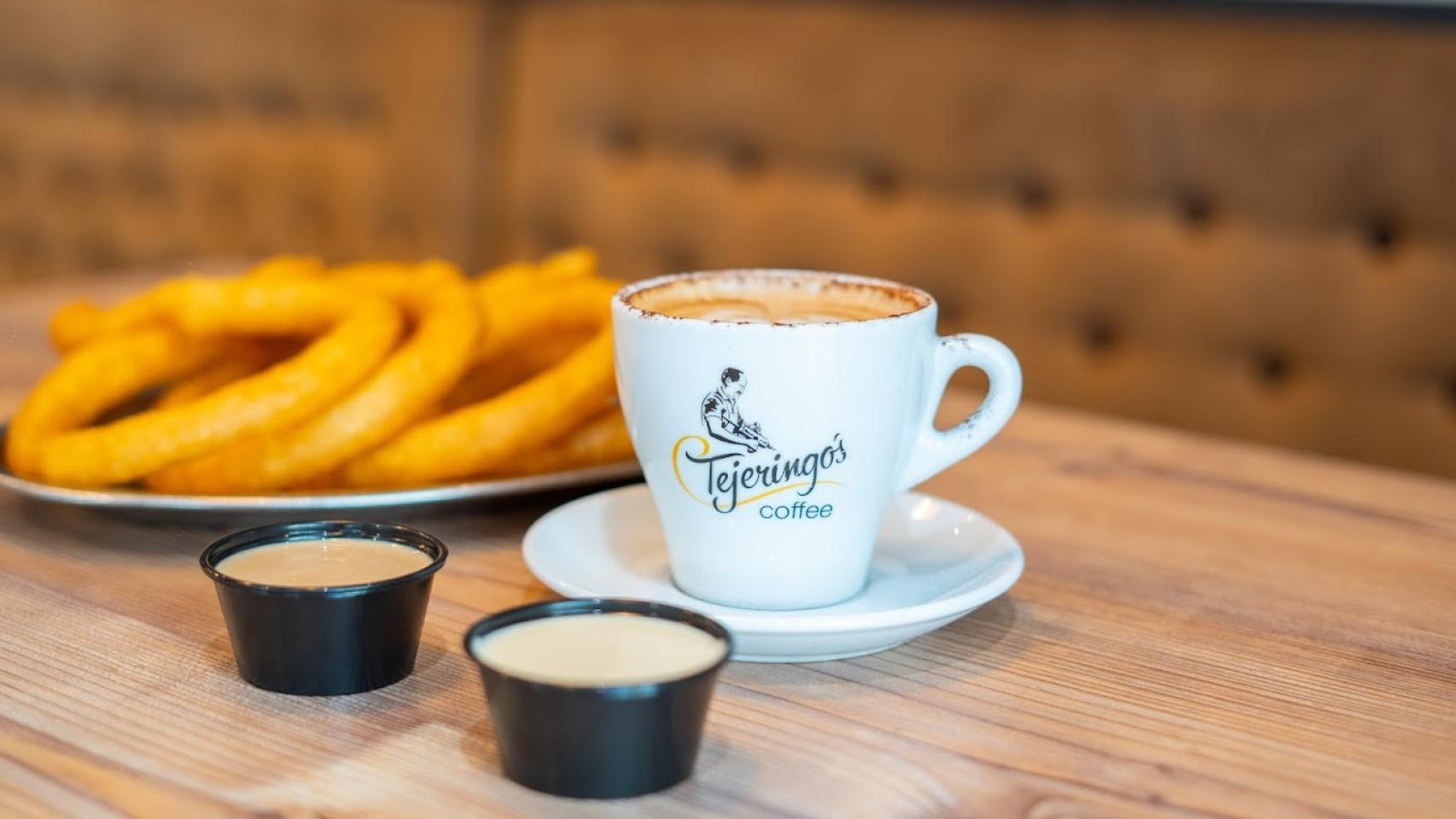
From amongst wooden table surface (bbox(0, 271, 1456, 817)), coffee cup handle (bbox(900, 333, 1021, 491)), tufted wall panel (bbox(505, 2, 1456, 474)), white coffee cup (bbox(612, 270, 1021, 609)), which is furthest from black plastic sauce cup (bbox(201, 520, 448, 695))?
tufted wall panel (bbox(505, 2, 1456, 474))

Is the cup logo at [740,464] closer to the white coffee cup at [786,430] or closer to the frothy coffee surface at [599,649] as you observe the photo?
the white coffee cup at [786,430]

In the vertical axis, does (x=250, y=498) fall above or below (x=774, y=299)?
below

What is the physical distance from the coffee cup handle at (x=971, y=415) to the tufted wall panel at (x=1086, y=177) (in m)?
1.15

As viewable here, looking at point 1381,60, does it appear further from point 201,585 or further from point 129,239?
point 129,239

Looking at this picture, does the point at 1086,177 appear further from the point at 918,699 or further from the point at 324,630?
the point at 324,630

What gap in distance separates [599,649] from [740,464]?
0.14 m

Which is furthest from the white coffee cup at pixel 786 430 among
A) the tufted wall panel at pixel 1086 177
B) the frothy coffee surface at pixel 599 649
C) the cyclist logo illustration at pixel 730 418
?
the tufted wall panel at pixel 1086 177

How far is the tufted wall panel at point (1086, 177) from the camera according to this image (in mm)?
1641

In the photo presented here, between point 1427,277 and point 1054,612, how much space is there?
1.15 meters

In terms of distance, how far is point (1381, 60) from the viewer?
5.22 feet

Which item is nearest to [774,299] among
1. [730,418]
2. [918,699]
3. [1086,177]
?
[730,418]

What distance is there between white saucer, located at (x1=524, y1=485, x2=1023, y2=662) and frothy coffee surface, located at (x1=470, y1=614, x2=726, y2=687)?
1.9 inches

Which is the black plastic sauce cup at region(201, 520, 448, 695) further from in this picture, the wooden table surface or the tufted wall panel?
the tufted wall panel

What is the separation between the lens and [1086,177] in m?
1.81
